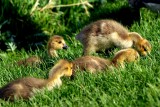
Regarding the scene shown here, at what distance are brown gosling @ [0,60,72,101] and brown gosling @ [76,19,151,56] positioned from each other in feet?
4.56

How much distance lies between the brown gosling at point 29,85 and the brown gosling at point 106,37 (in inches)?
54.7

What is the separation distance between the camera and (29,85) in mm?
5625

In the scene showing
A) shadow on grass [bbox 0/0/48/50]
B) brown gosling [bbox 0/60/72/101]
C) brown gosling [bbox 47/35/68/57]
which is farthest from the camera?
shadow on grass [bbox 0/0/48/50]

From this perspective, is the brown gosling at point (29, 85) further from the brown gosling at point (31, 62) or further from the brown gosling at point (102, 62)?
the brown gosling at point (31, 62)

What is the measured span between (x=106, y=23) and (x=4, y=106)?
2.28m

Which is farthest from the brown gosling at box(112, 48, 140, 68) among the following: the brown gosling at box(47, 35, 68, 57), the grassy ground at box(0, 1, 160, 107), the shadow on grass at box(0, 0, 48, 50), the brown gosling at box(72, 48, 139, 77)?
the shadow on grass at box(0, 0, 48, 50)

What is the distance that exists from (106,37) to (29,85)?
6.01ft

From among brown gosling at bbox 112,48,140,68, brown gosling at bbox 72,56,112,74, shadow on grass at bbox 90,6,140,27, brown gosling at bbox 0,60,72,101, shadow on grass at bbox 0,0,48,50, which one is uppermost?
brown gosling at bbox 112,48,140,68

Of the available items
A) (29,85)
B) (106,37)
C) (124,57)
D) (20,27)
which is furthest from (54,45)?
(20,27)

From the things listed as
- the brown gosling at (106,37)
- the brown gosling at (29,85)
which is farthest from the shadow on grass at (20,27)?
the brown gosling at (29,85)

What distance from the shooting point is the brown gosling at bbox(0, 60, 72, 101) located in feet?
18.2

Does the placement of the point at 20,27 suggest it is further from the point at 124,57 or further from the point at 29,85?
the point at 29,85

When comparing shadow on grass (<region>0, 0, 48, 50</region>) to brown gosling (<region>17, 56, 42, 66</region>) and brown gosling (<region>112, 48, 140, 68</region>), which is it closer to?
brown gosling (<region>17, 56, 42, 66</region>)

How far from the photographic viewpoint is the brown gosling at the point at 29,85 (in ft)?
18.2
